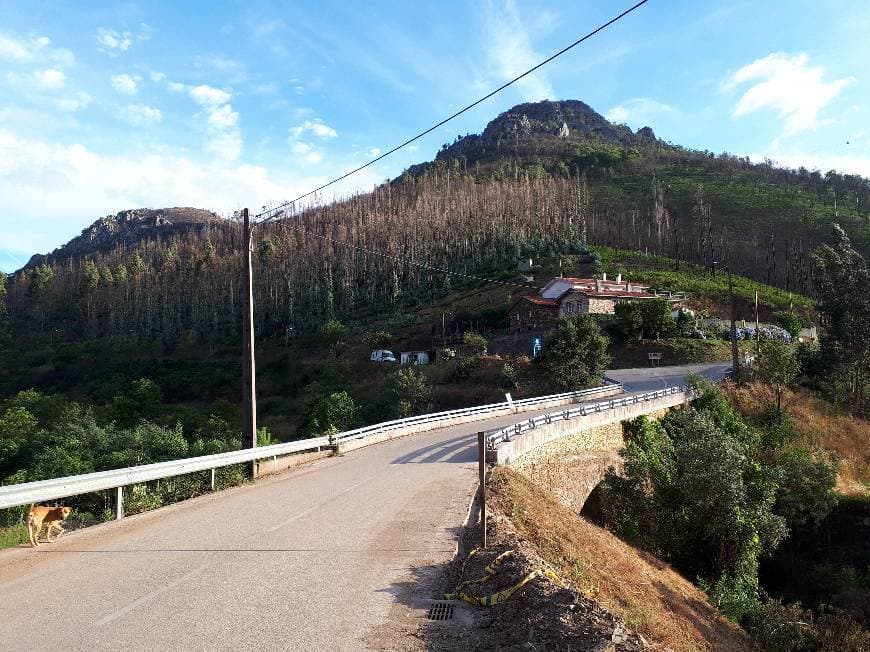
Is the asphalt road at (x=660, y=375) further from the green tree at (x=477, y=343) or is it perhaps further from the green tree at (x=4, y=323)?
the green tree at (x=4, y=323)

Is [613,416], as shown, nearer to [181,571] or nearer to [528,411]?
[528,411]

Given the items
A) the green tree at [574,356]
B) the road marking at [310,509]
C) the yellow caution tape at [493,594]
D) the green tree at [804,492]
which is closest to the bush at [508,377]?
the green tree at [574,356]

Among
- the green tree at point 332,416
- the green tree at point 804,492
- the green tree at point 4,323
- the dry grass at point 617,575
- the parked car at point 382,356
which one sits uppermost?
the green tree at point 4,323

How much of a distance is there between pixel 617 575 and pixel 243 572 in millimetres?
7606

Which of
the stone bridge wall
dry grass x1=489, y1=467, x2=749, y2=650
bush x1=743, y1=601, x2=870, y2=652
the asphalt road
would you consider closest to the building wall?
the asphalt road

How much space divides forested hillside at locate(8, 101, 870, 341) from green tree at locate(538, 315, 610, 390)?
4077cm

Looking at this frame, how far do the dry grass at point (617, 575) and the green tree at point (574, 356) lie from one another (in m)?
25.6

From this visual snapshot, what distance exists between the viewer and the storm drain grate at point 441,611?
248 inches

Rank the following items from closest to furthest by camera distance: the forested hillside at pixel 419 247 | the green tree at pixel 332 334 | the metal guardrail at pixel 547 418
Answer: the metal guardrail at pixel 547 418 < the green tree at pixel 332 334 < the forested hillside at pixel 419 247

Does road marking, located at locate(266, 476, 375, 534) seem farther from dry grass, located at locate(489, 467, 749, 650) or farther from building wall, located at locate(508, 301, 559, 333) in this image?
building wall, located at locate(508, 301, 559, 333)

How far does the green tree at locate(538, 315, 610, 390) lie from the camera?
4222cm

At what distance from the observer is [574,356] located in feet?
139

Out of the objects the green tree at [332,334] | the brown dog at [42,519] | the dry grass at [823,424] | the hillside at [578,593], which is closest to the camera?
the hillside at [578,593]

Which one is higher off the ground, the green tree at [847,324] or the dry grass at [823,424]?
the green tree at [847,324]
